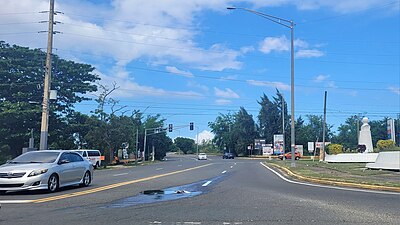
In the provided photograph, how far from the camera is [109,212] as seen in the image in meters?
9.59

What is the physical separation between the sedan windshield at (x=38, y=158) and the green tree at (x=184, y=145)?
573 feet

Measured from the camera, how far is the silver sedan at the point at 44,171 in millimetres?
12836

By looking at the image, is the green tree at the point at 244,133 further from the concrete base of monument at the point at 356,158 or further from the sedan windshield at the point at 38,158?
the sedan windshield at the point at 38,158

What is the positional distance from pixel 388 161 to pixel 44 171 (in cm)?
2233

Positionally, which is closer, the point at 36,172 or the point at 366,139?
the point at 36,172

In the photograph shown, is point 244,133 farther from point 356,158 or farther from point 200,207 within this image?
point 200,207

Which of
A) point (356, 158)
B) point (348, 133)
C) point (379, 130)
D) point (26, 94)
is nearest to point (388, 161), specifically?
point (356, 158)

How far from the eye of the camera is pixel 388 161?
27984 mm

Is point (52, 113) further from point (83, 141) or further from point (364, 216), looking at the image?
point (364, 216)

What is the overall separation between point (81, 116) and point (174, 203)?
5545 centimetres

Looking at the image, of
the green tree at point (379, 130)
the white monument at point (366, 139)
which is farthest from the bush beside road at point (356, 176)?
the green tree at point (379, 130)

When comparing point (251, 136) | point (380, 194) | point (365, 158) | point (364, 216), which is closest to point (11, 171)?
point (364, 216)

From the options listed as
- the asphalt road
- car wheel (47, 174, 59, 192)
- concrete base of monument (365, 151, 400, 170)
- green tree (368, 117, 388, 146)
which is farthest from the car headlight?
green tree (368, 117, 388, 146)

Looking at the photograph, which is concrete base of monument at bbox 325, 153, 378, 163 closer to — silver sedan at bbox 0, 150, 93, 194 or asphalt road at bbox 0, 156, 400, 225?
asphalt road at bbox 0, 156, 400, 225
